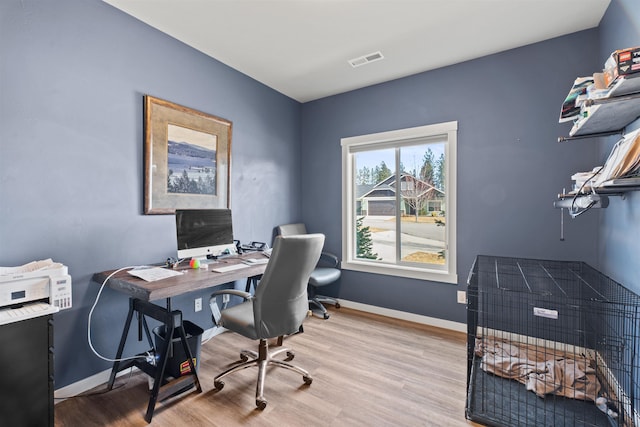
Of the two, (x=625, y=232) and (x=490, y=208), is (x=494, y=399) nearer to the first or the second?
(x=625, y=232)

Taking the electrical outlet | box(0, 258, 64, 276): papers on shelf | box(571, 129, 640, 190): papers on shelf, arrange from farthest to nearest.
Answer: the electrical outlet
box(0, 258, 64, 276): papers on shelf
box(571, 129, 640, 190): papers on shelf

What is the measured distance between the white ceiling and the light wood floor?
277 cm

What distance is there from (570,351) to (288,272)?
8.59 ft

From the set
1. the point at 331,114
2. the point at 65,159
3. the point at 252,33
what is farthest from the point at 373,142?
the point at 65,159

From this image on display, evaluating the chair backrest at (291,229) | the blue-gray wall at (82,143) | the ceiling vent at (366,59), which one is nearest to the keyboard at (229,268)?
the blue-gray wall at (82,143)

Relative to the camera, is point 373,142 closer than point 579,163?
No

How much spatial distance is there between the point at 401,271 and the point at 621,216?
6.14 feet

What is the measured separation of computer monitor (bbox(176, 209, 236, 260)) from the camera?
2225 millimetres

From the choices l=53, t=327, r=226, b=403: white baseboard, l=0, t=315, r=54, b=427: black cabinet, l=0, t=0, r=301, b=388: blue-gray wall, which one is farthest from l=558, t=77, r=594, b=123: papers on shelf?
l=53, t=327, r=226, b=403: white baseboard

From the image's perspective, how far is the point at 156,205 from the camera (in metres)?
2.41

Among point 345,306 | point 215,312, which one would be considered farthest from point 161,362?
point 345,306

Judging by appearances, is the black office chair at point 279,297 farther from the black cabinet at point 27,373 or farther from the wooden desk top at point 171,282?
the black cabinet at point 27,373

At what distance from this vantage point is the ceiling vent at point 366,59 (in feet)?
9.27

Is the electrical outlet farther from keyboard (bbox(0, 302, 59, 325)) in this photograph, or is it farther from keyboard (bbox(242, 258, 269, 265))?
keyboard (bbox(0, 302, 59, 325))
